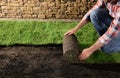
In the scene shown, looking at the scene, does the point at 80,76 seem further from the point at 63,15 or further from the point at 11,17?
the point at 11,17

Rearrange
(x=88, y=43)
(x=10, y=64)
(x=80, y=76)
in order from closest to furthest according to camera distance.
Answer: (x=80, y=76), (x=10, y=64), (x=88, y=43)

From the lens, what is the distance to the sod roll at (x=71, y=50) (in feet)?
11.6

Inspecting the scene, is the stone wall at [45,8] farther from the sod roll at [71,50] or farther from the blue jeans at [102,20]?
the sod roll at [71,50]

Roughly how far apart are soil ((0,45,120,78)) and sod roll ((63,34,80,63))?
132mm

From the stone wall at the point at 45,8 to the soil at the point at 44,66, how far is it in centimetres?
134

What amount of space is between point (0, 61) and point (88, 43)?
143 cm

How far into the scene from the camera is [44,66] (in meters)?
3.76

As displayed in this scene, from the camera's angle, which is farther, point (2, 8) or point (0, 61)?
point (2, 8)

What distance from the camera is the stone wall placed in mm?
5316

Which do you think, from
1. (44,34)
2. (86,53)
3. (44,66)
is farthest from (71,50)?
(44,34)

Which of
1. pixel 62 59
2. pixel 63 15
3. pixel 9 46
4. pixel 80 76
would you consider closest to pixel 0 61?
pixel 9 46

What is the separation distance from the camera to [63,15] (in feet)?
17.8

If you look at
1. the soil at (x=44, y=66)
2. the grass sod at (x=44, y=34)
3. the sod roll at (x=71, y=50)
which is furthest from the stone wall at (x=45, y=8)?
the sod roll at (x=71, y=50)

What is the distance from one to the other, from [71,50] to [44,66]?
1.57 ft
